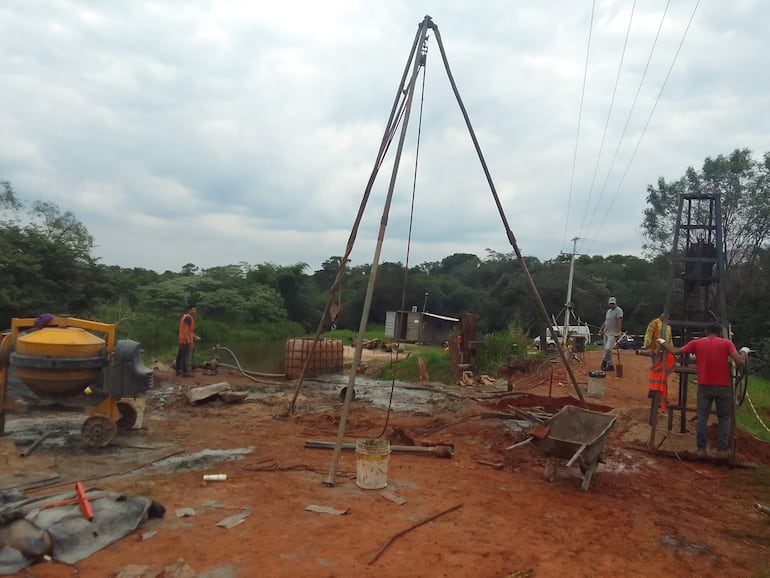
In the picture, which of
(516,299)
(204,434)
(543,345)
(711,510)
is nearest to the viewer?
(711,510)

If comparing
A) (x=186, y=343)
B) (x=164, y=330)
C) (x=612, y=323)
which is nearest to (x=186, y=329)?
(x=186, y=343)

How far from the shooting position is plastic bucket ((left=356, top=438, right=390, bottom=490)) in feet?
18.3

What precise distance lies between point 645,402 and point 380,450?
8.20 meters

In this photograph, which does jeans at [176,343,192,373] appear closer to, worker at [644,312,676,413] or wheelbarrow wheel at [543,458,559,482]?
wheelbarrow wheel at [543,458,559,482]

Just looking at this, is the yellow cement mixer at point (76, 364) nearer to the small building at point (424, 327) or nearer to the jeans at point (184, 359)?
the jeans at point (184, 359)

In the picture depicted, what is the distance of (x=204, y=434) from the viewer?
8219 mm

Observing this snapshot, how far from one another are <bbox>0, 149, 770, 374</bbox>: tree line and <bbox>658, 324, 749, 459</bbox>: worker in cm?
487

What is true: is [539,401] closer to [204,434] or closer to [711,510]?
[711,510]

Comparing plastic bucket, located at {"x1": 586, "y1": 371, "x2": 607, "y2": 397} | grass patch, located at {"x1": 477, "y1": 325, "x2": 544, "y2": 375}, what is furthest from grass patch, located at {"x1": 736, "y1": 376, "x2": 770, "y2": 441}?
Answer: grass patch, located at {"x1": 477, "y1": 325, "x2": 544, "y2": 375}

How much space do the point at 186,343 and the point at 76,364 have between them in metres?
7.85

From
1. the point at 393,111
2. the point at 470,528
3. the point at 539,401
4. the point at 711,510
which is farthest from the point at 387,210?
the point at 539,401

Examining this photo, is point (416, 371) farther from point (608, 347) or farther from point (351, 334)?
point (351, 334)

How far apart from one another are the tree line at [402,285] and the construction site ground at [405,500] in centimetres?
287

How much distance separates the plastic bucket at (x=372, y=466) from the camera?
5590mm
